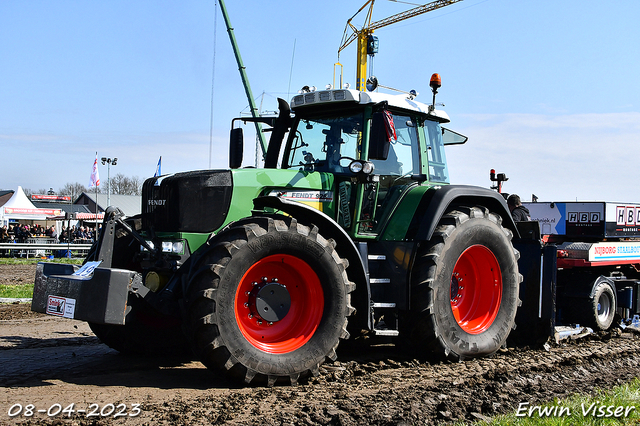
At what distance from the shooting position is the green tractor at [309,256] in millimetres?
4836

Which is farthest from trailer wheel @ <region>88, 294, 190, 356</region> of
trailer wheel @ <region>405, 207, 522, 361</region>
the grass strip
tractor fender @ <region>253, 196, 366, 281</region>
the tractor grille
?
the grass strip

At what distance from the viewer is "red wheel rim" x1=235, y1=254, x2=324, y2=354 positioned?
5.13 m

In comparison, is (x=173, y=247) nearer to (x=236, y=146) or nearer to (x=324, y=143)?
(x=236, y=146)

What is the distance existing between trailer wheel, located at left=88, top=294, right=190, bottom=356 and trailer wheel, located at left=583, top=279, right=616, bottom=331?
18.2 ft

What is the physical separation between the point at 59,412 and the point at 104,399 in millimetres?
404

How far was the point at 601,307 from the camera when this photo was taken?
28.4 feet

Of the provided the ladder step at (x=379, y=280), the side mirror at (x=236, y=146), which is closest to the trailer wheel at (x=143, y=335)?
the side mirror at (x=236, y=146)

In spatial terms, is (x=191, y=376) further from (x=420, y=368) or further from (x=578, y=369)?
(x=578, y=369)

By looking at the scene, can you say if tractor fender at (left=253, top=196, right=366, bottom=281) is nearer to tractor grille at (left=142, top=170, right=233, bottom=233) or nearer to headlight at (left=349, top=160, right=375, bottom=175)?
tractor grille at (left=142, top=170, right=233, bottom=233)

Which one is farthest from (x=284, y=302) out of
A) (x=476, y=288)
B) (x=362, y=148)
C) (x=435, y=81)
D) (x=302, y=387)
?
(x=435, y=81)

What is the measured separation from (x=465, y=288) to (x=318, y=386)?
2.51m

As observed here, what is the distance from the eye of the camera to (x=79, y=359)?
20.5 feet

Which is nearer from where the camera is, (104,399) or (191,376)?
(104,399)

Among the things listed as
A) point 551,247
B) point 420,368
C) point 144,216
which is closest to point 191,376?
point 144,216
